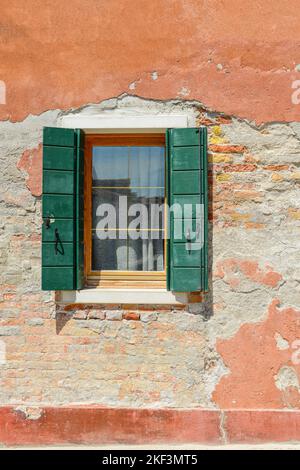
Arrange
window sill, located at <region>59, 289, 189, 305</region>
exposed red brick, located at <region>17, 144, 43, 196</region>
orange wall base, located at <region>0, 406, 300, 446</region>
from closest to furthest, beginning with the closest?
orange wall base, located at <region>0, 406, 300, 446</region>, window sill, located at <region>59, 289, 189, 305</region>, exposed red brick, located at <region>17, 144, 43, 196</region>

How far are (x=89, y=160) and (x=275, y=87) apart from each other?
1.59 m

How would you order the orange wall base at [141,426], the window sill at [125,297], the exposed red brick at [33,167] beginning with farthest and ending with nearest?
1. the exposed red brick at [33,167]
2. the window sill at [125,297]
3. the orange wall base at [141,426]

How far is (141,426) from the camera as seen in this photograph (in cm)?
374

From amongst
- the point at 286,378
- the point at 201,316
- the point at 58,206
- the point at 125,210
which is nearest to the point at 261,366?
the point at 286,378

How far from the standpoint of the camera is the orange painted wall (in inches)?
151

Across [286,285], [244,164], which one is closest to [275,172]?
[244,164]

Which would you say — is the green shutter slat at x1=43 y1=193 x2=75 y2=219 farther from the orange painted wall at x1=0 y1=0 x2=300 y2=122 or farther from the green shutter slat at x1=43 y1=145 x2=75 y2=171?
the orange painted wall at x1=0 y1=0 x2=300 y2=122

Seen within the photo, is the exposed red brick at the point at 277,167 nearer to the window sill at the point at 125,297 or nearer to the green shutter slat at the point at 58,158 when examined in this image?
the window sill at the point at 125,297

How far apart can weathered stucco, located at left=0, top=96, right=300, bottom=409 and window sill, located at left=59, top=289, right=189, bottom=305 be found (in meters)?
0.07

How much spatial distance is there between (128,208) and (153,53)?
4.09 ft

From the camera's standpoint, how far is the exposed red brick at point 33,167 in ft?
12.9

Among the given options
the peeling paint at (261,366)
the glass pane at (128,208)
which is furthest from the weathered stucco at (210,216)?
the glass pane at (128,208)

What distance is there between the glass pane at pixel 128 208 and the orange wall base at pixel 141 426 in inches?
45.3

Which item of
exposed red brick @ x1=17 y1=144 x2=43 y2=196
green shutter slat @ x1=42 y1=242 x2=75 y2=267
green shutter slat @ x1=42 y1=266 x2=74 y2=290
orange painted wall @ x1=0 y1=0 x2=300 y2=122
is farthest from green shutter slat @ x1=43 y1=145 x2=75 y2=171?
green shutter slat @ x1=42 y1=266 x2=74 y2=290
